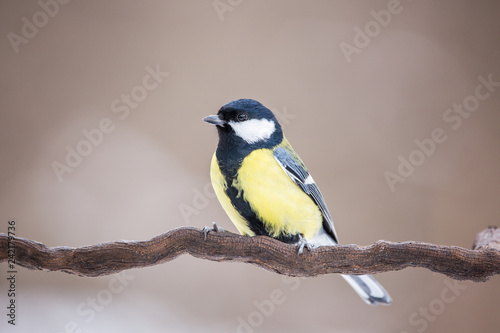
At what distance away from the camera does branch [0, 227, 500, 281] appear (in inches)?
39.7

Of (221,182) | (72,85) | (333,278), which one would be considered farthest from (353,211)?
(72,85)

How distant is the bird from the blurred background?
2.72 ft

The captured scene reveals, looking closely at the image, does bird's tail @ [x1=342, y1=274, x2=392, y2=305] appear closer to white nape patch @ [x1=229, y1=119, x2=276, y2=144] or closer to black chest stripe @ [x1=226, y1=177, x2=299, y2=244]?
black chest stripe @ [x1=226, y1=177, x2=299, y2=244]

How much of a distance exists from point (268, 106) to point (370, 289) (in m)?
1.05

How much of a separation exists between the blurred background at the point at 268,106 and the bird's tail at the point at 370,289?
74cm

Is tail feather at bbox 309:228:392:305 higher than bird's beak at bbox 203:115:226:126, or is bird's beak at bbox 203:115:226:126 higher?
bird's beak at bbox 203:115:226:126

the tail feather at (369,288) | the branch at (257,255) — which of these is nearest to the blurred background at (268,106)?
the tail feather at (369,288)

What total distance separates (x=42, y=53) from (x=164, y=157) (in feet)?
2.42

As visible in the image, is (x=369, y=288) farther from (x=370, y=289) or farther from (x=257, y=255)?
(x=257, y=255)

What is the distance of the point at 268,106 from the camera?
212 cm

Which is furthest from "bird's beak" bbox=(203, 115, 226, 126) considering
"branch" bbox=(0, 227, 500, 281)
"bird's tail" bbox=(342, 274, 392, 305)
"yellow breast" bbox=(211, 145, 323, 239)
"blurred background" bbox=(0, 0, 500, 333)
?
"blurred background" bbox=(0, 0, 500, 333)

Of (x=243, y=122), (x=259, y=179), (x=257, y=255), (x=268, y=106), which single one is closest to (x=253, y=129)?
(x=243, y=122)

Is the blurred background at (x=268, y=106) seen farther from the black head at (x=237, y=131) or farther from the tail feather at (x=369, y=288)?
the black head at (x=237, y=131)

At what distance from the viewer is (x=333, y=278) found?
2.16 metres
